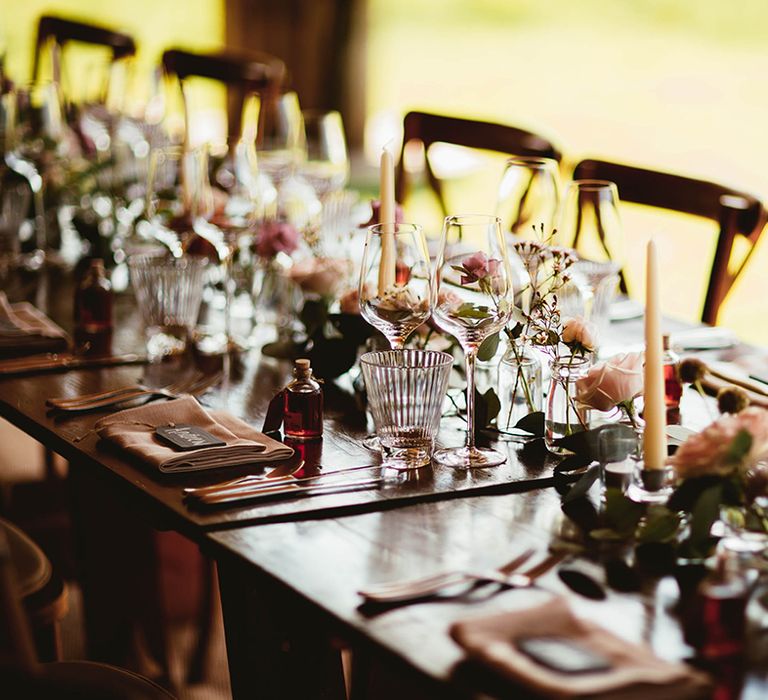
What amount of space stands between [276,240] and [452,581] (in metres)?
1.06

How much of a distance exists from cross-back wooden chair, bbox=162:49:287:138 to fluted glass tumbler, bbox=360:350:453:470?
2.45 meters

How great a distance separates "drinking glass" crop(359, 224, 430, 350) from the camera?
1.49 m

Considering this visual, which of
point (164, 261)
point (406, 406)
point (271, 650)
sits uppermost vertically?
point (164, 261)

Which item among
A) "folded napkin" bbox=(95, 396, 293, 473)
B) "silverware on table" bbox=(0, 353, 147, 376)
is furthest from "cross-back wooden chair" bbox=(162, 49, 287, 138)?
"folded napkin" bbox=(95, 396, 293, 473)

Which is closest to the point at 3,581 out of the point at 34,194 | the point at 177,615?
the point at 34,194

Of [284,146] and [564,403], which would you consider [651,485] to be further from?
[284,146]

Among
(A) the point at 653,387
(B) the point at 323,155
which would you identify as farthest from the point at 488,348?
(B) the point at 323,155

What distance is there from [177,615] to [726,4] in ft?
13.4

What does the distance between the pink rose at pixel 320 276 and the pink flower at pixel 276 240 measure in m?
0.08

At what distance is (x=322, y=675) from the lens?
151 centimetres

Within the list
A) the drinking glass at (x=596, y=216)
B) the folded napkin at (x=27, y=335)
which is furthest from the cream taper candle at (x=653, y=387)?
the folded napkin at (x=27, y=335)

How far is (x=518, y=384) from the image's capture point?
158 cm

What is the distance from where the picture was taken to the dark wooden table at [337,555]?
103 cm

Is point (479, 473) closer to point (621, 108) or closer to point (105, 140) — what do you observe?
point (105, 140)
